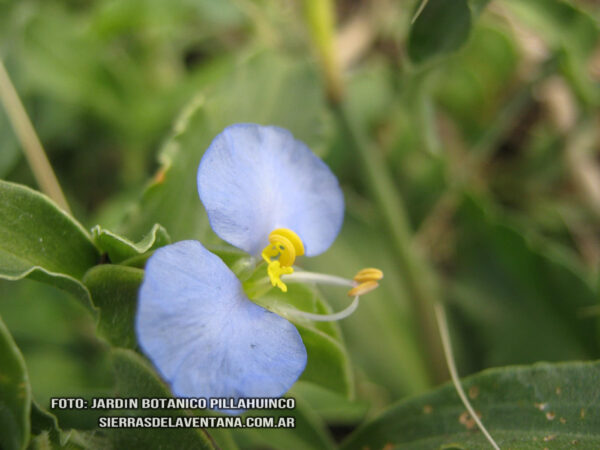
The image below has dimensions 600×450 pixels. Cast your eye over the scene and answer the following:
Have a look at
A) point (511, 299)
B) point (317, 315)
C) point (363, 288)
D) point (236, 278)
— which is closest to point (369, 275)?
point (363, 288)

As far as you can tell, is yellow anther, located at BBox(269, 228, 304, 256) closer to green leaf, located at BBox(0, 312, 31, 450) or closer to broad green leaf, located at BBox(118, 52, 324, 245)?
broad green leaf, located at BBox(118, 52, 324, 245)

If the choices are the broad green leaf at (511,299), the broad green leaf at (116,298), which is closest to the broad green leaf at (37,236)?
the broad green leaf at (116,298)

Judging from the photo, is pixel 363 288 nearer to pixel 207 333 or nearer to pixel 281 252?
pixel 281 252

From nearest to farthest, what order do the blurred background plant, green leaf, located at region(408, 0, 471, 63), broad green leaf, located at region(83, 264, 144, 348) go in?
broad green leaf, located at region(83, 264, 144, 348) → green leaf, located at region(408, 0, 471, 63) → the blurred background plant

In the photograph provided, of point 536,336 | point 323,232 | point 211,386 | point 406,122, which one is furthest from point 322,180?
point 406,122

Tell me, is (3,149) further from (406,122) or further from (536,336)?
(536,336)

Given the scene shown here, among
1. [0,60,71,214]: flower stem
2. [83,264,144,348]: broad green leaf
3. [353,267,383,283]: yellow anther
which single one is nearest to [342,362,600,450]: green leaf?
[353,267,383,283]: yellow anther

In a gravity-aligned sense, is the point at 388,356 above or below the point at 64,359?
above
